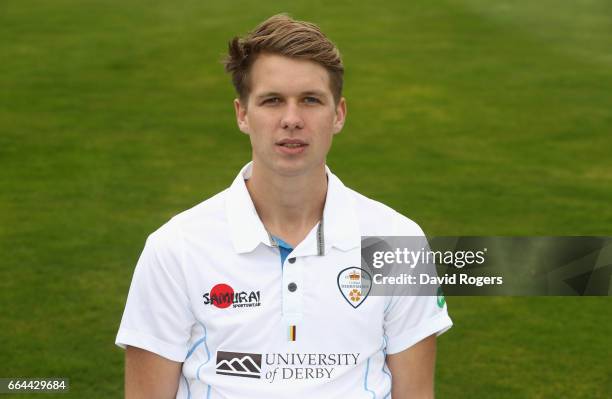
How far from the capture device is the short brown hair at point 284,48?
312 centimetres

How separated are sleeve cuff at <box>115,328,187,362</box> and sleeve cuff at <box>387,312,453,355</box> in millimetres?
644

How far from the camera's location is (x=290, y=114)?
3.11m

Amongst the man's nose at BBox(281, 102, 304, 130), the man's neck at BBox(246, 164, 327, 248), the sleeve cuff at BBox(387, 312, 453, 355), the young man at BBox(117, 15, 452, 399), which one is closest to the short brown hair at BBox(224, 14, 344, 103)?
the young man at BBox(117, 15, 452, 399)

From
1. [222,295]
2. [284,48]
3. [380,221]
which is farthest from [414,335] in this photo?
[284,48]

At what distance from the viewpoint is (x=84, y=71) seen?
37.9 ft

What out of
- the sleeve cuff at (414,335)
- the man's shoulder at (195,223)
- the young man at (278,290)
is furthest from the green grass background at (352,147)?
the man's shoulder at (195,223)

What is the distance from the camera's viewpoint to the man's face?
123 inches

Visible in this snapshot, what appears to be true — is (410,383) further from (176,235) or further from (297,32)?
(297,32)

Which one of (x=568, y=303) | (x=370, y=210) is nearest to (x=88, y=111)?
(x=568, y=303)

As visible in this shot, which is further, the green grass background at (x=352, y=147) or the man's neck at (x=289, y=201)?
the green grass background at (x=352, y=147)

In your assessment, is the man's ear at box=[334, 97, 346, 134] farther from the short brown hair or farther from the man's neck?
the man's neck

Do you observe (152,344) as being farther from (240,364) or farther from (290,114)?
(290,114)

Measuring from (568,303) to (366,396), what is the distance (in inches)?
151

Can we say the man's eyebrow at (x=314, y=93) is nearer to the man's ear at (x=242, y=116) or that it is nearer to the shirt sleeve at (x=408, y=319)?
the man's ear at (x=242, y=116)
